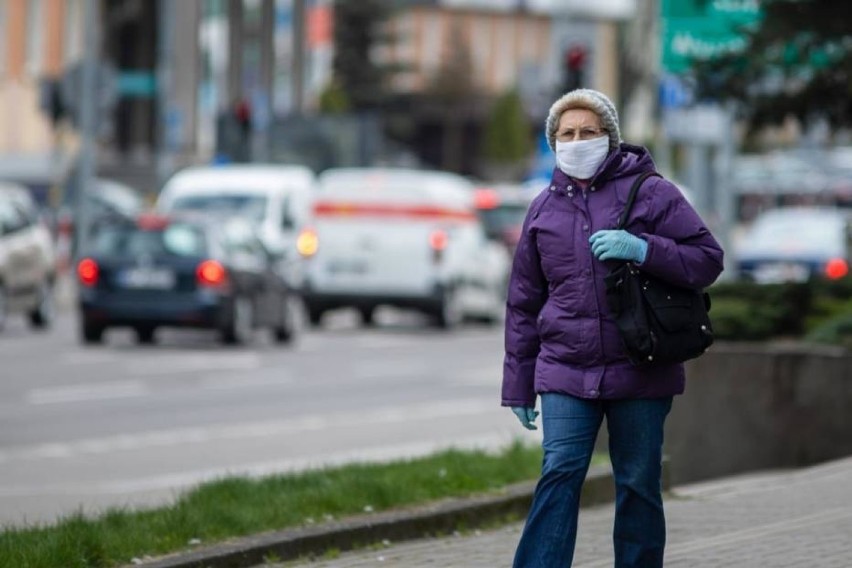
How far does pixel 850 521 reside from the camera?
10.2 meters

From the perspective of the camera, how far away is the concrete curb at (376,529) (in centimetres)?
917

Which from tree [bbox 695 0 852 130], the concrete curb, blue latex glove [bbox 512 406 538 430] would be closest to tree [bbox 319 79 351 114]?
tree [bbox 695 0 852 130]

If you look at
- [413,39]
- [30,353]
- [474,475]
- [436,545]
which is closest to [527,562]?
[436,545]

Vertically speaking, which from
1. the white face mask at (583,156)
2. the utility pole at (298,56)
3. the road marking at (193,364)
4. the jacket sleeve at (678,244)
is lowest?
the road marking at (193,364)

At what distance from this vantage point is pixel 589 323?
734 centimetres

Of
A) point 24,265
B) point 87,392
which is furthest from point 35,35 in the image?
point 87,392

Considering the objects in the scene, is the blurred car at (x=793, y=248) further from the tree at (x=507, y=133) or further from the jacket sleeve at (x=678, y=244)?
the tree at (x=507, y=133)

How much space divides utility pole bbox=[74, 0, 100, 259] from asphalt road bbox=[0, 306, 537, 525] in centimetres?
856

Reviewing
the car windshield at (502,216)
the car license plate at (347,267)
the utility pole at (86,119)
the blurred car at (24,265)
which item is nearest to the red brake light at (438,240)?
the car license plate at (347,267)

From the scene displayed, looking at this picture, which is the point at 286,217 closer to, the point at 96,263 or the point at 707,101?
the point at 96,263

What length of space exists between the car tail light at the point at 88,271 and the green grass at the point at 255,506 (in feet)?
47.8

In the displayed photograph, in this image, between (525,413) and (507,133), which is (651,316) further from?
(507,133)

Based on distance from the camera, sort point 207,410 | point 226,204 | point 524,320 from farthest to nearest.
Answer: point 226,204 → point 207,410 → point 524,320

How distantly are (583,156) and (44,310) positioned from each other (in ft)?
79.8
